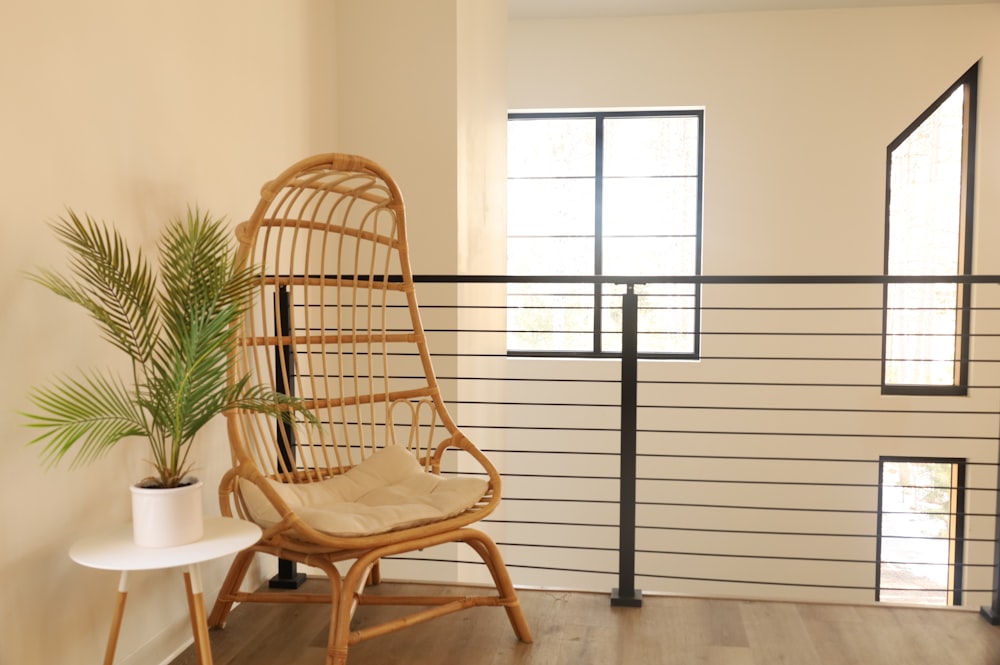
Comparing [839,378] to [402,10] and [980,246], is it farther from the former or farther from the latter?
[402,10]

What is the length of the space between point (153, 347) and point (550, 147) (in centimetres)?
432

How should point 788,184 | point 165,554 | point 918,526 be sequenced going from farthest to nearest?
1. point 918,526
2. point 788,184
3. point 165,554

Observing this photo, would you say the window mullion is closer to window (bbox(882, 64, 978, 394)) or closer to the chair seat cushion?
window (bbox(882, 64, 978, 394))

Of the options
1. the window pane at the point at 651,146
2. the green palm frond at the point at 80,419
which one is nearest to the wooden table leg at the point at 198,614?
the green palm frond at the point at 80,419

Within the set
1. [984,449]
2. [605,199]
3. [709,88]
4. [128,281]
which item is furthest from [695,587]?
[128,281]

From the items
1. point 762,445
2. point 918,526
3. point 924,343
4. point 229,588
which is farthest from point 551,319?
point 229,588

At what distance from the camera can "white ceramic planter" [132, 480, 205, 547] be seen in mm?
1620

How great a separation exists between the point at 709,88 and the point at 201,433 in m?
4.05

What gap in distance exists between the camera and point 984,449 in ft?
17.3

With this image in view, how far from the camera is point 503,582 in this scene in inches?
87.4

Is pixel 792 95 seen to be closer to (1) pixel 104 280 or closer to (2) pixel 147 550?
(1) pixel 104 280

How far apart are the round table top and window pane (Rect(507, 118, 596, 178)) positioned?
4343 millimetres

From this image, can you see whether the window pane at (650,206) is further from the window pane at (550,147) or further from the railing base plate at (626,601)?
the railing base plate at (626,601)

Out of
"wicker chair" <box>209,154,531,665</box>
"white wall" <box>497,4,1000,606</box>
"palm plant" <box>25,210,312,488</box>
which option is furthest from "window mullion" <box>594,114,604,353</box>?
"palm plant" <box>25,210,312,488</box>
